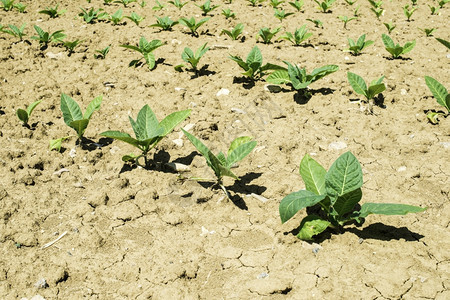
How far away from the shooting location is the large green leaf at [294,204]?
1.94m

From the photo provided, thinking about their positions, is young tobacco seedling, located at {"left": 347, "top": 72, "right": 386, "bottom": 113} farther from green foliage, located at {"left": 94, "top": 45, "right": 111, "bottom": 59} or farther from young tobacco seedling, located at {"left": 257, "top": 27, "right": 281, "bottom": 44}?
green foliage, located at {"left": 94, "top": 45, "right": 111, "bottom": 59}

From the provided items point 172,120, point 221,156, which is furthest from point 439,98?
point 172,120

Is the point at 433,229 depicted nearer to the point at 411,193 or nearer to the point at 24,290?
the point at 411,193

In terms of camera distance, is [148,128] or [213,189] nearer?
[213,189]

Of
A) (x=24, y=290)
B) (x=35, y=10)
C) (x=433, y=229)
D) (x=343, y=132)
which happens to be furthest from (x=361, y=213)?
(x=35, y=10)

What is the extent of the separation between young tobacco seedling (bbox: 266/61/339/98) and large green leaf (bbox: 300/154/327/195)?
1350 mm

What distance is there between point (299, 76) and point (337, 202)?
1.88 m

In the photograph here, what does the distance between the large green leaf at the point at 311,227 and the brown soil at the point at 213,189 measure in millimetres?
88

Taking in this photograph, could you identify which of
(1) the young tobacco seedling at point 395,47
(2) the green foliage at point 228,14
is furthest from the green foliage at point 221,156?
(2) the green foliage at point 228,14

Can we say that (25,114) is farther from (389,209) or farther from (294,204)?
(389,209)

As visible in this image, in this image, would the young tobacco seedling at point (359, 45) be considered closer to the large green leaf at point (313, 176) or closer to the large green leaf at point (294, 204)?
the large green leaf at point (313, 176)

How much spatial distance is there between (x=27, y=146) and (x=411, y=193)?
3.04m

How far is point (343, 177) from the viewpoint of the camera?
2080 millimetres

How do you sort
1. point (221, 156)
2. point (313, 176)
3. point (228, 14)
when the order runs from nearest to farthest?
point (313, 176) → point (221, 156) → point (228, 14)
